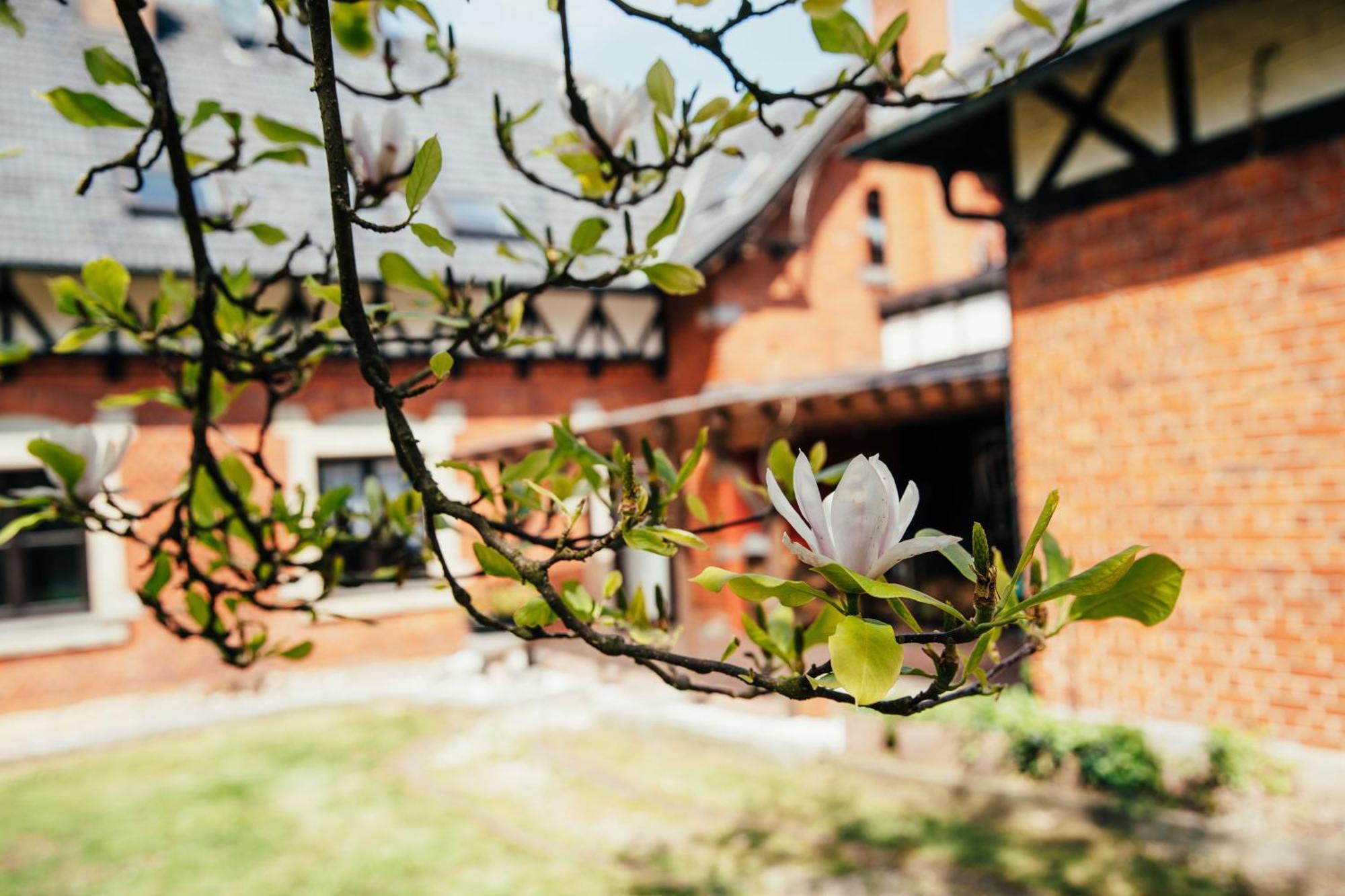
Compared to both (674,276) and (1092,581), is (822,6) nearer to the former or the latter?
(674,276)

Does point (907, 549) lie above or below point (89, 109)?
below

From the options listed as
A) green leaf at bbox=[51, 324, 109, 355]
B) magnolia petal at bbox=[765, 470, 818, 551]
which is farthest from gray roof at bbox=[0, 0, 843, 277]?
magnolia petal at bbox=[765, 470, 818, 551]

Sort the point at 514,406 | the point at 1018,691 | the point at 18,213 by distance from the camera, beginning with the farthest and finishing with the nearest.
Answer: the point at 514,406, the point at 18,213, the point at 1018,691

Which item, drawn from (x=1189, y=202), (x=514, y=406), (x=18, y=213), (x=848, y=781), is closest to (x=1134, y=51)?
(x=1189, y=202)

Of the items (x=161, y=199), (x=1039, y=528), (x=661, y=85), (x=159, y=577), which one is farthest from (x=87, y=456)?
(x=161, y=199)

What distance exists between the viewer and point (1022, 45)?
5.65 metres

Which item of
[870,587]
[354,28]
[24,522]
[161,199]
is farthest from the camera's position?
[161,199]

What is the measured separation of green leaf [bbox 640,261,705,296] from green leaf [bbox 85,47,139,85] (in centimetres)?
80

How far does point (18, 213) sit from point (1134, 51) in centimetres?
924

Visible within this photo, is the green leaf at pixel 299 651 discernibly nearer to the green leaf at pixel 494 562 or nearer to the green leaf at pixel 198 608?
the green leaf at pixel 198 608

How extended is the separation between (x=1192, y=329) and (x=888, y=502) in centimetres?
494

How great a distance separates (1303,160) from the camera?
4.50m

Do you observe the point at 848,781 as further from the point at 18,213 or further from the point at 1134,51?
the point at 18,213

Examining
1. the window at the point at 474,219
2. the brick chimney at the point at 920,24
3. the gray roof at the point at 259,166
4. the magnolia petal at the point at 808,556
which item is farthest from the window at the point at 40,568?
the brick chimney at the point at 920,24
